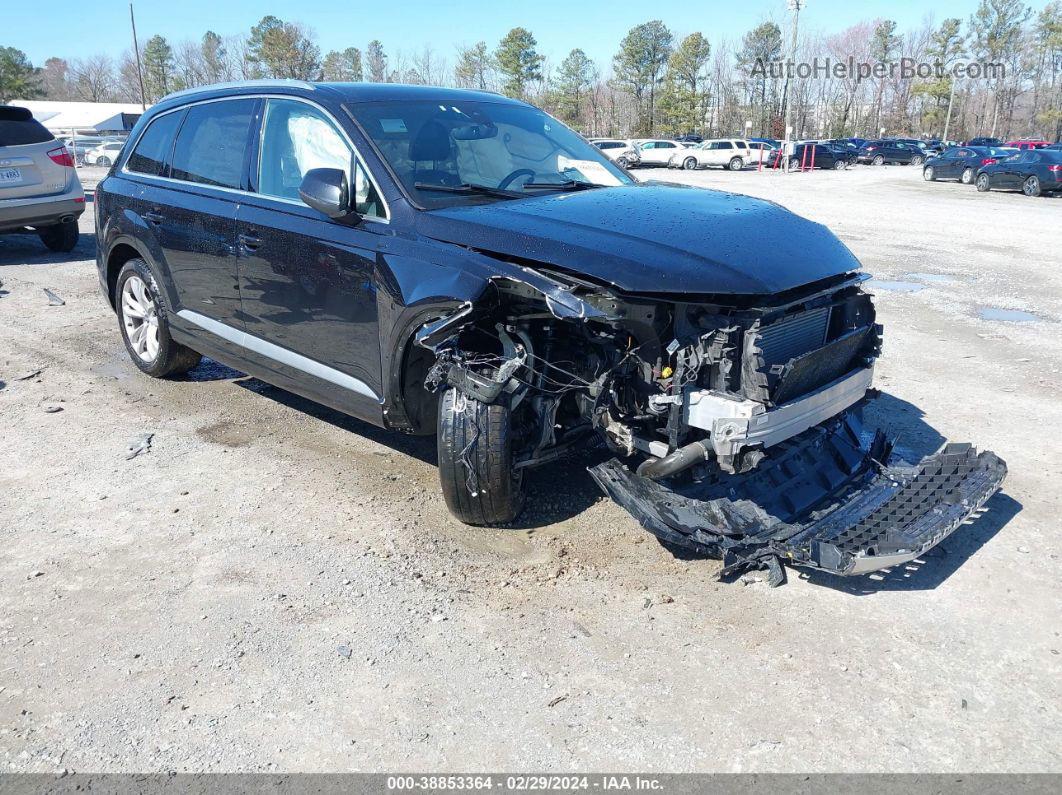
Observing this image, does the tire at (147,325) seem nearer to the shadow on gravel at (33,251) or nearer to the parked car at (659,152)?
the shadow on gravel at (33,251)

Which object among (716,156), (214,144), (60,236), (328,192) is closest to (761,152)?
(716,156)

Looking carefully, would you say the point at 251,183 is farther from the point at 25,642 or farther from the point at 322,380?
the point at 25,642

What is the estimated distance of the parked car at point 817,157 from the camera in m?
42.7

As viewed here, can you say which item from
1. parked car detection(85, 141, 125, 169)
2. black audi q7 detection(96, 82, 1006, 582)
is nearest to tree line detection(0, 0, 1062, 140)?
parked car detection(85, 141, 125, 169)

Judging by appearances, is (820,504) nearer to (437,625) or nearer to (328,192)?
(437,625)

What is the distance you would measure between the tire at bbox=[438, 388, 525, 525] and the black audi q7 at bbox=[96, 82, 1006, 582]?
10 millimetres

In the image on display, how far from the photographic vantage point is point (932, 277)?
1091 cm

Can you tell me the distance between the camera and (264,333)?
4.94 metres

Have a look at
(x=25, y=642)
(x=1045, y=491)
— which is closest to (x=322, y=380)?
Answer: (x=25, y=642)

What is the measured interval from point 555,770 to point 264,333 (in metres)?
3.20

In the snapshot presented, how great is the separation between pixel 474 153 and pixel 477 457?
1.77 m

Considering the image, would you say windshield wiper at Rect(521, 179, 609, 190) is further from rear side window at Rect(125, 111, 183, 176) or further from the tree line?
the tree line

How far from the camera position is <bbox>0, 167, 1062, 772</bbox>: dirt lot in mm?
2779

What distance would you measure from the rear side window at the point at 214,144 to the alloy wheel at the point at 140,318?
3.29 ft
